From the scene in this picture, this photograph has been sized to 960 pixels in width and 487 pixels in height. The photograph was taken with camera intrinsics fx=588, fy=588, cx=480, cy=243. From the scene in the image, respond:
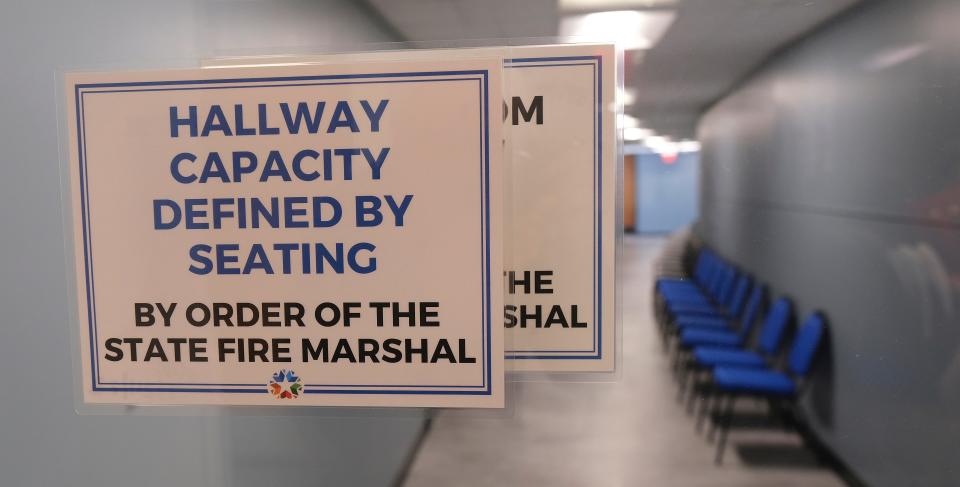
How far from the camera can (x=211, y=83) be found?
0.68 metres

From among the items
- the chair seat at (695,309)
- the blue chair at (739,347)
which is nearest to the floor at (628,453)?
the blue chair at (739,347)

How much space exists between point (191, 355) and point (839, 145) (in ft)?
7.08

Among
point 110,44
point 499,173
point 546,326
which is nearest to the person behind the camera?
point 499,173

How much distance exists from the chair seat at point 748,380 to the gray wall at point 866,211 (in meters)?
0.17

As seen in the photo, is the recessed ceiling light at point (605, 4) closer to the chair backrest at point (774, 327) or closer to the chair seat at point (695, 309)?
the chair seat at point (695, 309)

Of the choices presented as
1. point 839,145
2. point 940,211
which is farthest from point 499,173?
point 839,145

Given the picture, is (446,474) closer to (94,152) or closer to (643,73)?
(643,73)

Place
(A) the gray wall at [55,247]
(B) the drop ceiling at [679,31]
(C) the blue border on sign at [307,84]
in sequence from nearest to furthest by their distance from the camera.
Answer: (C) the blue border on sign at [307,84]
(A) the gray wall at [55,247]
(B) the drop ceiling at [679,31]

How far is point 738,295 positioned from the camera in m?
2.02

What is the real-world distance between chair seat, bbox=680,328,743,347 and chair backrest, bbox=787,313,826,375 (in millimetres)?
305

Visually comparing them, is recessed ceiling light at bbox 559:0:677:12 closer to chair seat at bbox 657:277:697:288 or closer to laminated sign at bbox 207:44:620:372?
laminated sign at bbox 207:44:620:372

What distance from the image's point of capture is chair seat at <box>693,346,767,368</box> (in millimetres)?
2047

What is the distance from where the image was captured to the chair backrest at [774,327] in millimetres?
2158

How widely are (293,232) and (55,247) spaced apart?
1.64ft
